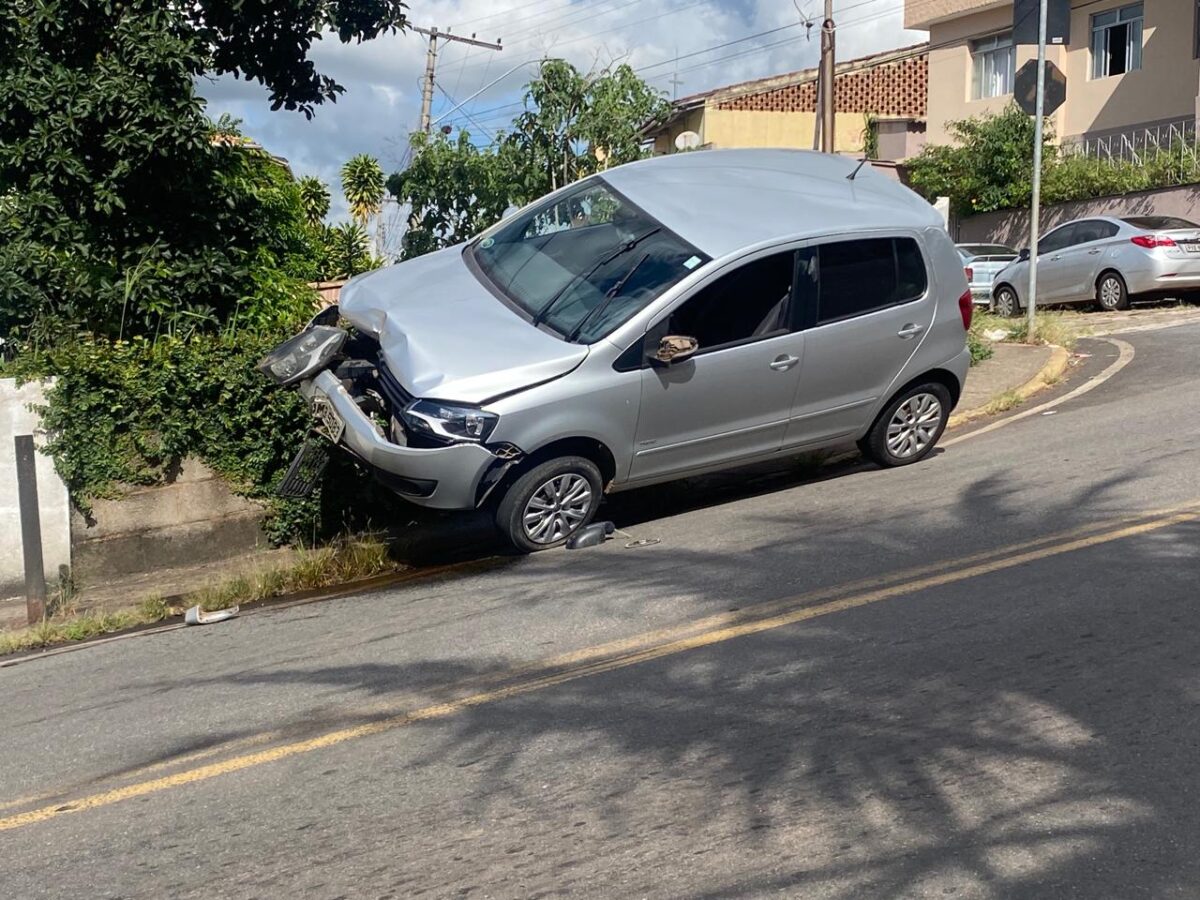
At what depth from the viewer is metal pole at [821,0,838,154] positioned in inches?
854

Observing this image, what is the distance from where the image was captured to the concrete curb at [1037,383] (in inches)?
446

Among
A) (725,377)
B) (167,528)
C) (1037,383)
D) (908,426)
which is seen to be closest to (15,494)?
(167,528)

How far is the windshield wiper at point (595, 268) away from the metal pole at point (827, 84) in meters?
13.7

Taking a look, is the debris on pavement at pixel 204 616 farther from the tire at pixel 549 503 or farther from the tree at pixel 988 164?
the tree at pixel 988 164

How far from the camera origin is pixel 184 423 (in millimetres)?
9008

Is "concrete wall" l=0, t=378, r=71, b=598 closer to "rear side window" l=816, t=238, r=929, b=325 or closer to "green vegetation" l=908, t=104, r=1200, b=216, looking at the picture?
"rear side window" l=816, t=238, r=929, b=325

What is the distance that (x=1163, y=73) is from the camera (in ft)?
91.7

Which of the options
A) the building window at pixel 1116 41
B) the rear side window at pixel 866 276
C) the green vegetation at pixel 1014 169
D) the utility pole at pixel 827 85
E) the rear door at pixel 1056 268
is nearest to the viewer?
the rear side window at pixel 866 276

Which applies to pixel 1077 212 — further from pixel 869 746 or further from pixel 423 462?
pixel 869 746

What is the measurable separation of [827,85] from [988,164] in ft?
29.9

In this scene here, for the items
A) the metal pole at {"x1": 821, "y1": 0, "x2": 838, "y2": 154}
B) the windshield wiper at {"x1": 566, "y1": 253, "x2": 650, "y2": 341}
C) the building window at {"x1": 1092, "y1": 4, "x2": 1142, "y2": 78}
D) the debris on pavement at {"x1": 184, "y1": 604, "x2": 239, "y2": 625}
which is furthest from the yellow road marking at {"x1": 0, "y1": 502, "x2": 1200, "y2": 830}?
the building window at {"x1": 1092, "y1": 4, "x2": 1142, "y2": 78}

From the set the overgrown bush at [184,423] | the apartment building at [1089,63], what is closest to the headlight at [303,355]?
the overgrown bush at [184,423]

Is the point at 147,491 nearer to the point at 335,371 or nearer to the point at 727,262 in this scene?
the point at 335,371

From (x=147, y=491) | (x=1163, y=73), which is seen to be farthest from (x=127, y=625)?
(x=1163, y=73)
